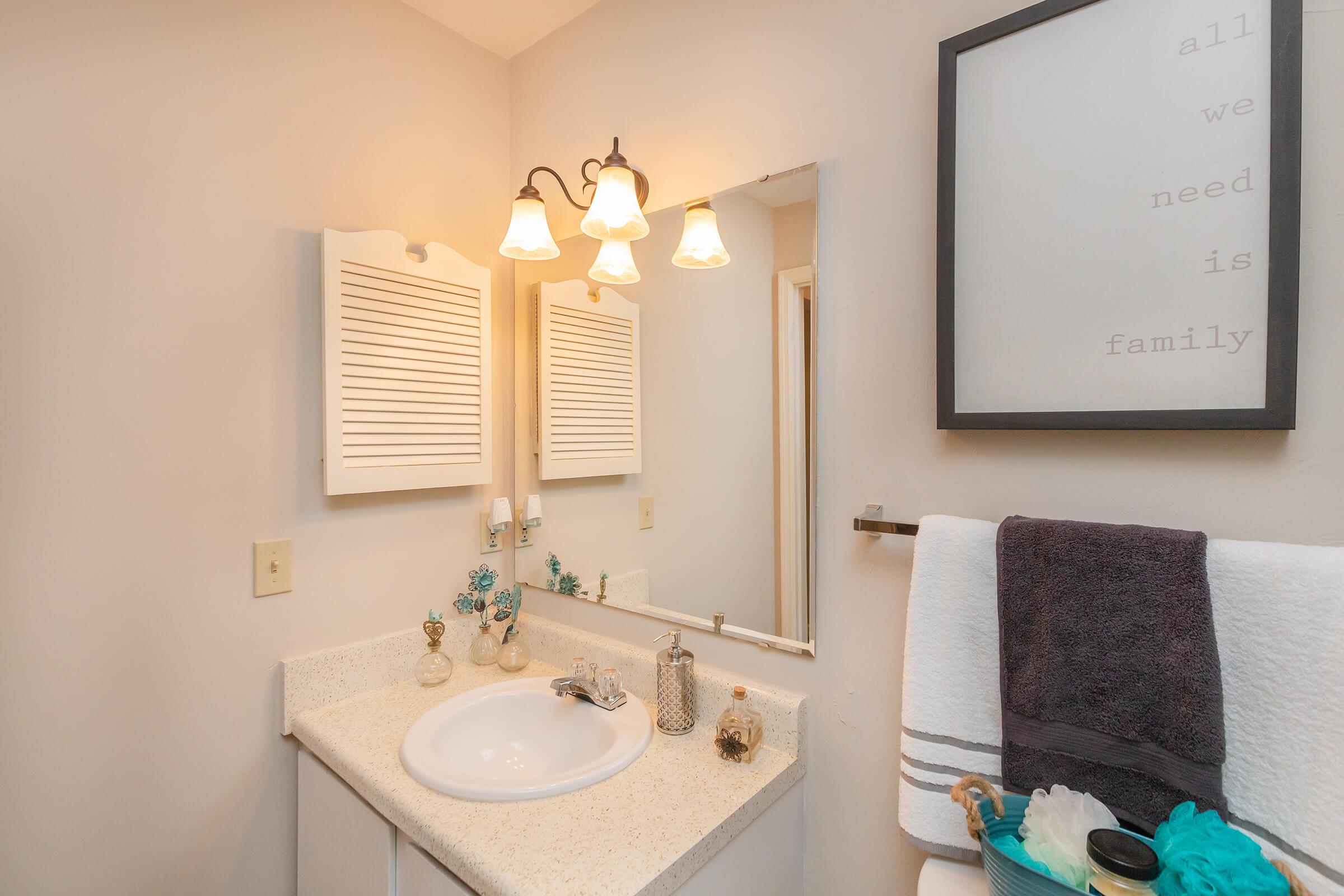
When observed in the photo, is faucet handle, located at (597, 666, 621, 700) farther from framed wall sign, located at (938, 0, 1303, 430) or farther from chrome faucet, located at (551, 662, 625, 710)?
framed wall sign, located at (938, 0, 1303, 430)

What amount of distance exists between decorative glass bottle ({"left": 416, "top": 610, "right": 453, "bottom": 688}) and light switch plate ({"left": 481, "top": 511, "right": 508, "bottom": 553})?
8.7 inches

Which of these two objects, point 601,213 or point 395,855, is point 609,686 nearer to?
point 395,855

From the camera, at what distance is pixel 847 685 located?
1.04 m

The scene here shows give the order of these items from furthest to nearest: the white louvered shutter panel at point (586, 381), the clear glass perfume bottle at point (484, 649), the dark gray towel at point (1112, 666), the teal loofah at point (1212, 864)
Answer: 1. the clear glass perfume bottle at point (484, 649)
2. the white louvered shutter panel at point (586, 381)
3. the dark gray towel at point (1112, 666)
4. the teal loofah at point (1212, 864)

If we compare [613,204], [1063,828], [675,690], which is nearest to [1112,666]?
[1063,828]

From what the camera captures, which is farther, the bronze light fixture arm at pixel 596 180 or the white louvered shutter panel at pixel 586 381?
the white louvered shutter panel at pixel 586 381

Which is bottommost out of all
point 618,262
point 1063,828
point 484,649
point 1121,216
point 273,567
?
point 484,649

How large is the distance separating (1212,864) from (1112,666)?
20 centimetres

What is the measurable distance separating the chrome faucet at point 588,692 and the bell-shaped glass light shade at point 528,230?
3.03 ft

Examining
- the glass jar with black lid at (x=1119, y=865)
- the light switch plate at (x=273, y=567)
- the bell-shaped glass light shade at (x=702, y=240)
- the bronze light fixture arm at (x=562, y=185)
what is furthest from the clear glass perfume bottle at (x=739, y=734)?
the bronze light fixture arm at (x=562, y=185)

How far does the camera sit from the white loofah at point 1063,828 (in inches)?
24.7

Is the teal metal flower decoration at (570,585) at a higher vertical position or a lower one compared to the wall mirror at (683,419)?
lower

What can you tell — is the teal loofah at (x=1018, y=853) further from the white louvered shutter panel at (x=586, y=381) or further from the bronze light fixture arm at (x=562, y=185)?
the bronze light fixture arm at (x=562, y=185)

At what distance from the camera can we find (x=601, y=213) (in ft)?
3.85
